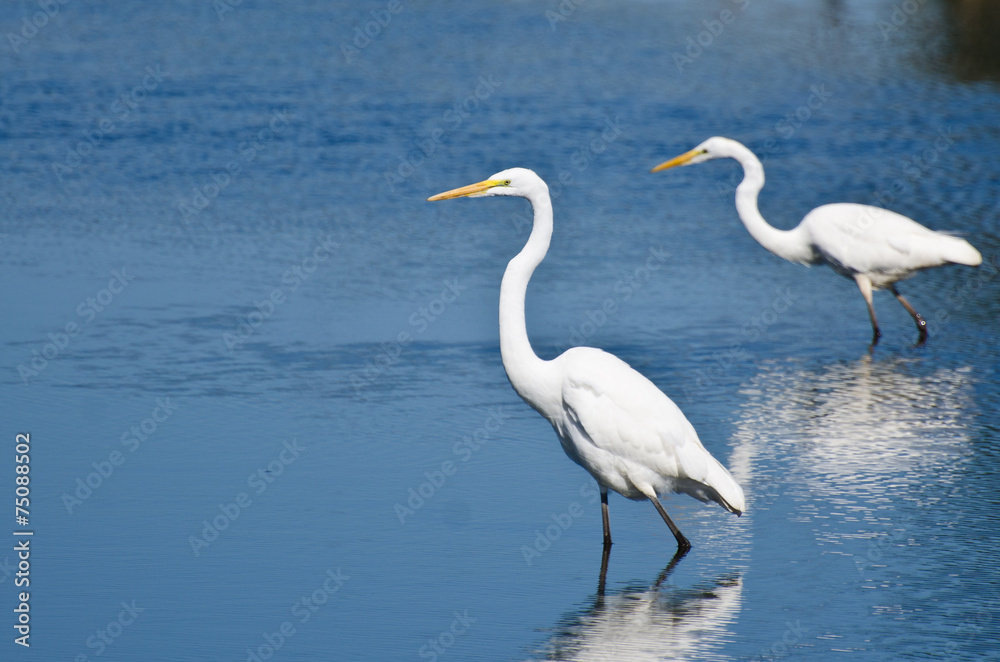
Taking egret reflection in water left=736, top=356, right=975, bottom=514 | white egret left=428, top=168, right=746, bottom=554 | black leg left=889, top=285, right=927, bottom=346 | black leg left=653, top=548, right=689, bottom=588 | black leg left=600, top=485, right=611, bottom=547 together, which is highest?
white egret left=428, top=168, right=746, bottom=554

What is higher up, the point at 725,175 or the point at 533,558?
the point at 533,558

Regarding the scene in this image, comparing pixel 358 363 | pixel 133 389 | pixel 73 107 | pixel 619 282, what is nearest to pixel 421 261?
pixel 619 282

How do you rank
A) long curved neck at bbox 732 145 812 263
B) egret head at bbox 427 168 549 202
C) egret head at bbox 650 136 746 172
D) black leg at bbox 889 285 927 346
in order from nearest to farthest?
egret head at bbox 427 168 549 202, black leg at bbox 889 285 927 346, long curved neck at bbox 732 145 812 263, egret head at bbox 650 136 746 172

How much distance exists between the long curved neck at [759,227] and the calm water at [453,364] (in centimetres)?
35

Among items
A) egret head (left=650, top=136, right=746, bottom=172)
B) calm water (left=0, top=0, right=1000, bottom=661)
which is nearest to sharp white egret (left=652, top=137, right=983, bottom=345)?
calm water (left=0, top=0, right=1000, bottom=661)

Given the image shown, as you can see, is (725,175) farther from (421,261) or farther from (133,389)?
(133,389)

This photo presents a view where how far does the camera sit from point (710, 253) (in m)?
10.1

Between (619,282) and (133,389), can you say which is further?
(619,282)

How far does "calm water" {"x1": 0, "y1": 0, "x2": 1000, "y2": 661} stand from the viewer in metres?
4.69

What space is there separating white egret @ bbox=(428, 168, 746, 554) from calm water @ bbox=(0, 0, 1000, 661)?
0.27m

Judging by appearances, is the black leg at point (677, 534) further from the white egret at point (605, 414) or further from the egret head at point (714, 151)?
the egret head at point (714, 151)

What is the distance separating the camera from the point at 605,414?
516cm

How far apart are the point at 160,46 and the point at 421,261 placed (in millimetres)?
10046

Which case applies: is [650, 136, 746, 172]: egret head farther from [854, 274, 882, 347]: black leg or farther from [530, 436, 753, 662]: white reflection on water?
[530, 436, 753, 662]: white reflection on water
